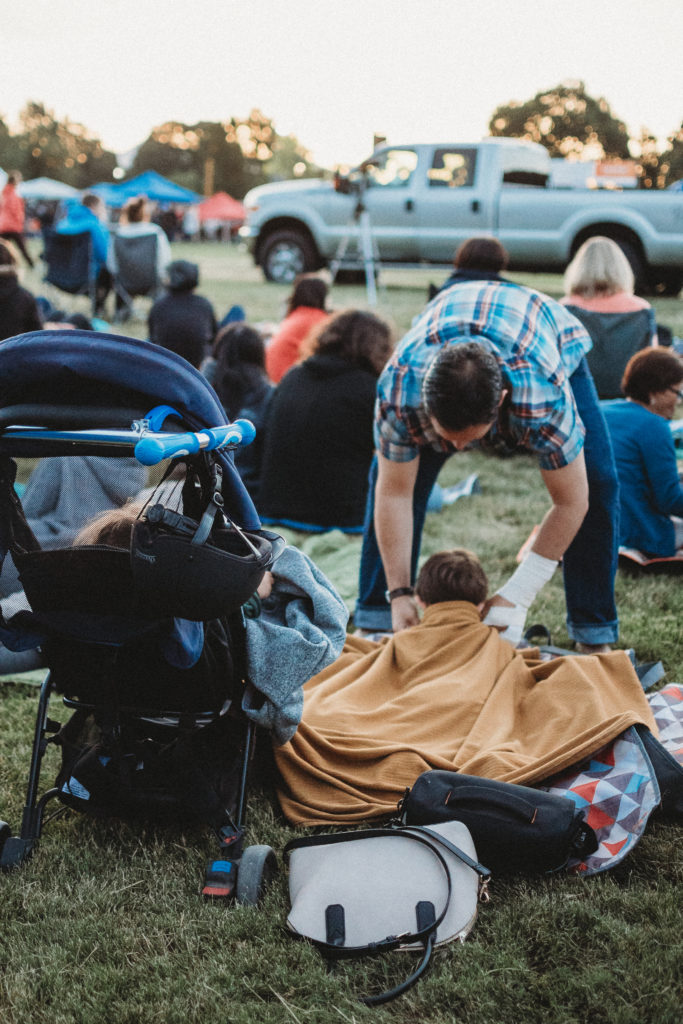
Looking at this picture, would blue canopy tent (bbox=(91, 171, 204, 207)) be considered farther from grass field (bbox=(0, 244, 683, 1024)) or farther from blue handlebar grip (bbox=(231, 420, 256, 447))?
grass field (bbox=(0, 244, 683, 1024))

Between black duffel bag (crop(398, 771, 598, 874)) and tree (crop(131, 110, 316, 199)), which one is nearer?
black duffel bag (crop(398, 771, 598, 874))

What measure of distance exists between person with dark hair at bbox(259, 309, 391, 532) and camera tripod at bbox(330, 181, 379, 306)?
6.80 metres

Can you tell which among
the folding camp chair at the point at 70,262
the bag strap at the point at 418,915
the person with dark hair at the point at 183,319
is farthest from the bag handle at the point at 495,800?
the folding camp chair at the point at 70,262

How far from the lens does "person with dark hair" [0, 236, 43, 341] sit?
5.82 metres

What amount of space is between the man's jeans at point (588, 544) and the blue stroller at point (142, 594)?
1.30 m

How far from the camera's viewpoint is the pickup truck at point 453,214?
37.8 ft

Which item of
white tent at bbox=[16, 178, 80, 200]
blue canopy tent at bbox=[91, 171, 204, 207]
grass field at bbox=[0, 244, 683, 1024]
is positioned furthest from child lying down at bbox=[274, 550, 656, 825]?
white tent at bbox=[16, 178, 80, 200]

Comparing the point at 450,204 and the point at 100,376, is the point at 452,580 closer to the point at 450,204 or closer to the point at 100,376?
the point at 100,376

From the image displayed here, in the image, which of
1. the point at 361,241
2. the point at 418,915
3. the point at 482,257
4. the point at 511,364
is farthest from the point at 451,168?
the point at 418,915

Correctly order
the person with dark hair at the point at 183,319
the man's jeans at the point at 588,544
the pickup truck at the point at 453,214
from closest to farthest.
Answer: the man's jeans at the point at 588,544
the person with dark hair at the point at 183,319
the pickup truck at the point at 453,214

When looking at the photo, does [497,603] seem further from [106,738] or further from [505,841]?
[106,738]

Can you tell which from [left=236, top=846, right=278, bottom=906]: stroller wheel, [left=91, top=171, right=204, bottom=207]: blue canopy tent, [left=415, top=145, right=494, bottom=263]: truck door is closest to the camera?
[left=236, top=846, right=278, bottom=906]: stroller wheel

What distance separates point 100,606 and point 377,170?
1198cm

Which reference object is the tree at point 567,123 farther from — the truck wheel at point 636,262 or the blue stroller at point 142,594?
the blue stroller at point 142,594
